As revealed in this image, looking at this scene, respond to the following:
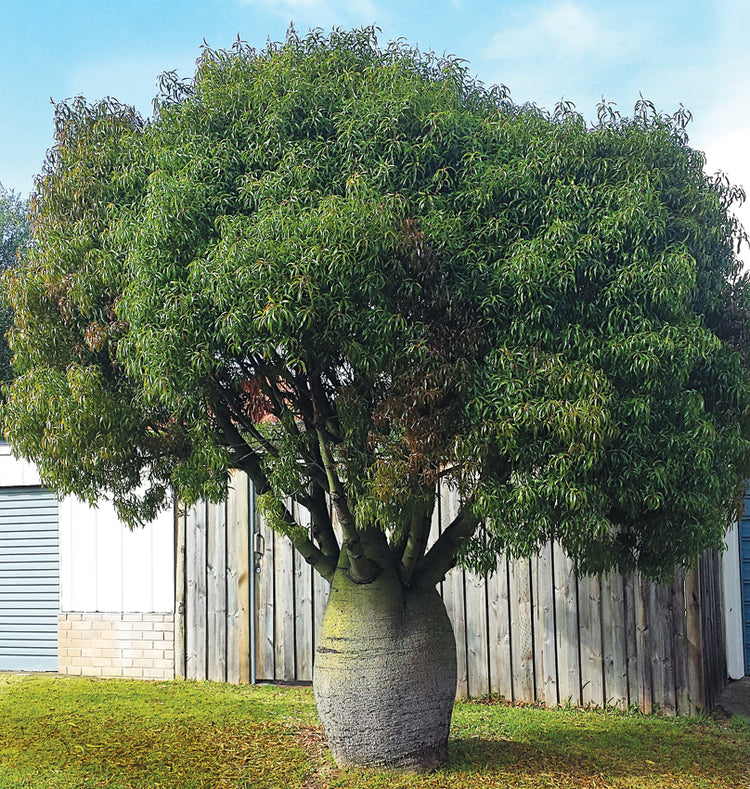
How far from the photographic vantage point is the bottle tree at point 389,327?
17.0ft

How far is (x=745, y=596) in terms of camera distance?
1016 cm

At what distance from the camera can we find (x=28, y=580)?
35.4ft

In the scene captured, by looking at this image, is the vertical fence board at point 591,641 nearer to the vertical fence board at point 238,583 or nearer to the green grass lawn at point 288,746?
the green grass lawn at point 288,746

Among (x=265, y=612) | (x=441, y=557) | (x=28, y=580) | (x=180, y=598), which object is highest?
(x=441, y=557)

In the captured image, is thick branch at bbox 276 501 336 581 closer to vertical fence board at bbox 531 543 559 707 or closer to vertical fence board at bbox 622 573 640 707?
vertical fence board at bbox 531 543 559 707

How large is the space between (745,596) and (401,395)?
6.65 m

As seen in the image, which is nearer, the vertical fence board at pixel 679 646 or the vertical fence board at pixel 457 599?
the vertical fence board at pixel 679 646

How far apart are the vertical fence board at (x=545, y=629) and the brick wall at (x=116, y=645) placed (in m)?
3.90

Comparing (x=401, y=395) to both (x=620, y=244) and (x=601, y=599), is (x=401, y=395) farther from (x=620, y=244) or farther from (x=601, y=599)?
(x=601, y=599)

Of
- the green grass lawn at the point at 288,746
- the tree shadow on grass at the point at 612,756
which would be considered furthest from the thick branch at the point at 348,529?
the tree shadow on grass at the point at 612,756

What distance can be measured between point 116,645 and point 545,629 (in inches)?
186

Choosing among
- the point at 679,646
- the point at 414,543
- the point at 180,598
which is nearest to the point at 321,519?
the point at 414,543

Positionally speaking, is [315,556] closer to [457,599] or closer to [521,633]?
[457,599]

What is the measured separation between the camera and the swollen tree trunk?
6.05m
